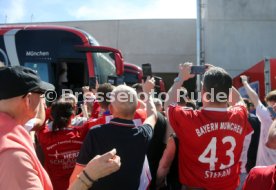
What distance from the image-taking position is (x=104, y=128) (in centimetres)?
270

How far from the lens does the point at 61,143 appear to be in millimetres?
3297

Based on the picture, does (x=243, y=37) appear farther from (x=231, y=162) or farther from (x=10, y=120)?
(x=10, y=120)

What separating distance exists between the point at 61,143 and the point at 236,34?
1771cm

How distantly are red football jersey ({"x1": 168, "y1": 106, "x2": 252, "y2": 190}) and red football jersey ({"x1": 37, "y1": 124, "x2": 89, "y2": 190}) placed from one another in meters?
0.95

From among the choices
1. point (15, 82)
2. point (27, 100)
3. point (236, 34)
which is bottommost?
point (236, 34)

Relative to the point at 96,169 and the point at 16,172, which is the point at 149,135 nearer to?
the point at 96,169

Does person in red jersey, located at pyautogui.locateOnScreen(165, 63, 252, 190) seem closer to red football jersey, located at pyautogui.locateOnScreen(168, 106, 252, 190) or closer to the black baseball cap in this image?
red football jersey, located at pyautogui.locateOnScreen(168, 106, 252, 190)

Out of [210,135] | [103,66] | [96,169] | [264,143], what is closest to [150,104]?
[210,135]

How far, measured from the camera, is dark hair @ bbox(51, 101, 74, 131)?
131 inches

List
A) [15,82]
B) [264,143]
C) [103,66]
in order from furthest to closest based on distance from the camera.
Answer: [103,66] < [264,143] < [15,82]

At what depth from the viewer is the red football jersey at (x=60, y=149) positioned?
330 cm

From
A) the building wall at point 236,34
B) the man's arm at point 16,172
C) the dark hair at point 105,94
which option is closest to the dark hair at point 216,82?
the dark hair at point 105,94

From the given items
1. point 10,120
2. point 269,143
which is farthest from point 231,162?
point 10,120

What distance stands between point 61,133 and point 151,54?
18.8 metres
